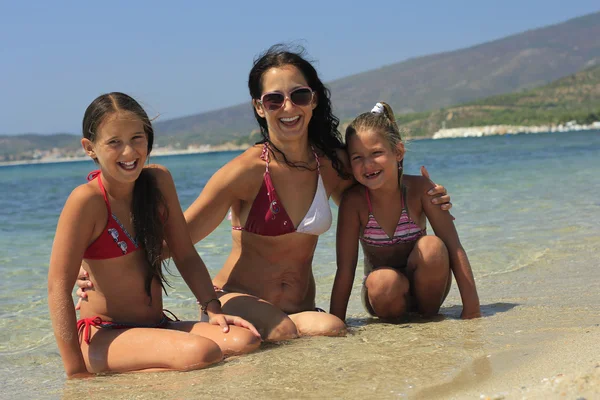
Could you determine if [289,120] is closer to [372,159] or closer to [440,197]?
[372,159]

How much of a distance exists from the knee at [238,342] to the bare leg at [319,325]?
320 millimetres

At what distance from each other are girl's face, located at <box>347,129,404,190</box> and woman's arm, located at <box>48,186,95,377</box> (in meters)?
1.50

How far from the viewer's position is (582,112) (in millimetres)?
77938

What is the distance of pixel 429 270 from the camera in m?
3.97

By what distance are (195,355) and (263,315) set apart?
1.92 ft

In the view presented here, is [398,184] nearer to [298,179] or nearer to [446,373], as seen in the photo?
[298,179]

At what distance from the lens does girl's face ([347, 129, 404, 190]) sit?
401cm

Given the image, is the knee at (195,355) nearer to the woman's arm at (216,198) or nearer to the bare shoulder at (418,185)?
the woman's arm at (216,198)

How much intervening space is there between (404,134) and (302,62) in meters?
0.76

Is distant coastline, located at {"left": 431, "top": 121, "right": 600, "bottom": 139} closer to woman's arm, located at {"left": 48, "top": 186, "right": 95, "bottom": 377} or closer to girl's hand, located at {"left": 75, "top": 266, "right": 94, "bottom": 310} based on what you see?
girl's hand, located at {"left": 75, "top": 266, "right": 94, "bottom": 310}

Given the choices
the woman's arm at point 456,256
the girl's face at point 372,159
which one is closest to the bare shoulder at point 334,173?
the girl's face at point 372,159

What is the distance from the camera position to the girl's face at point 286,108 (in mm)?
3920

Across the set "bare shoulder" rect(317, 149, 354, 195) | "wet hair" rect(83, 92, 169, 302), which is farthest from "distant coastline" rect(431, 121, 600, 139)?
"wet hair" rect(83, 92, 169, 302)

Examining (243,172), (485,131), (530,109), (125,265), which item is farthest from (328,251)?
(530,109)
